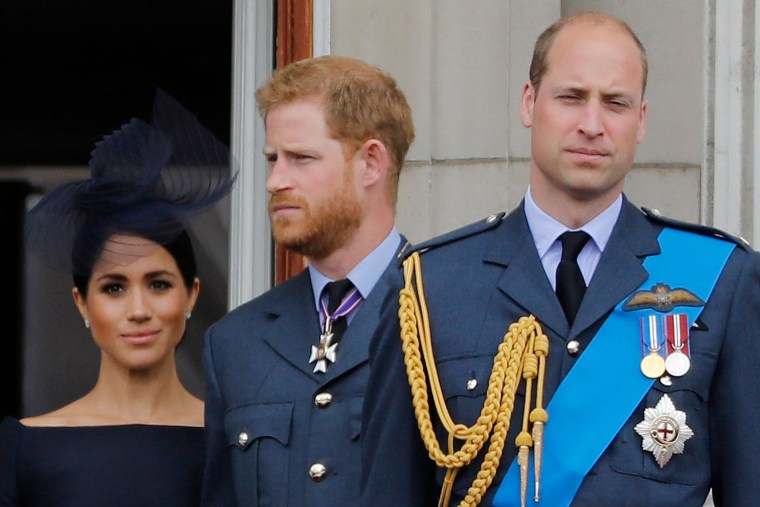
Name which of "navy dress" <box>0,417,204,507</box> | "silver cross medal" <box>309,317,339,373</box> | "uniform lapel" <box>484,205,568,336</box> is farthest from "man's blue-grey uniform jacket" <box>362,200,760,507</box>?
"navy dress" <box>0,417,204,507</box>

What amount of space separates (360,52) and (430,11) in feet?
0.80

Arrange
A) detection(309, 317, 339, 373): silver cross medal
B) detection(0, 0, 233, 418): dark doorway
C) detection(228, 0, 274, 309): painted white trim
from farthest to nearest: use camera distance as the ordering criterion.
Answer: detection(0, 0, 233, 418): dark doorway, detection(228, 0, 274, 309): painted white trim, detection(309, 317, 339, 373): silver cross medal

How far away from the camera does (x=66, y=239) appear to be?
4930 millimetres

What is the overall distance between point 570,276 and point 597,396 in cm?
24

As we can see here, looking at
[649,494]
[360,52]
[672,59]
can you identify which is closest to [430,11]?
[360,52]

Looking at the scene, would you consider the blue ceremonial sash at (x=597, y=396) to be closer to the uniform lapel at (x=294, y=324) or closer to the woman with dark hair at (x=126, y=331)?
the uniform lapel at (x=294, y=324)

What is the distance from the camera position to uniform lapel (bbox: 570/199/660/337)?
3.52 metres

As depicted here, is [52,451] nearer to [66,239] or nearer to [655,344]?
[66,239]

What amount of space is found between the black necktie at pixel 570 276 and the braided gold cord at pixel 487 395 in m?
0.08

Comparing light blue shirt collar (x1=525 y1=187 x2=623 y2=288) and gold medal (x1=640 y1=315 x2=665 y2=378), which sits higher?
light blue shirt collar (x1=525 y1=187 x2=623 y2=288)

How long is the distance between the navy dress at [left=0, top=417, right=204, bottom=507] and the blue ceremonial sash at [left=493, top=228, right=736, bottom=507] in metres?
1.38

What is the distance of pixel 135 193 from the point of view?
4.89 meters

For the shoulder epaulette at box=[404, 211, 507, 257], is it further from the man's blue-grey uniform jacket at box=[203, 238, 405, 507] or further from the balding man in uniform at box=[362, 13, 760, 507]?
the man's blue-grey uniform jacket at box=[203, 238, 405, 507]

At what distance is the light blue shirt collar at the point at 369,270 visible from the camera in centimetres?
435
